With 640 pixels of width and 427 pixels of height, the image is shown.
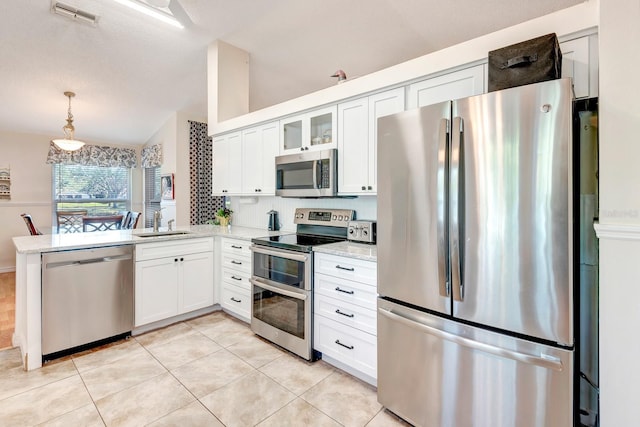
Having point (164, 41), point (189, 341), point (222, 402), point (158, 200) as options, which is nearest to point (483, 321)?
point (222, 402)

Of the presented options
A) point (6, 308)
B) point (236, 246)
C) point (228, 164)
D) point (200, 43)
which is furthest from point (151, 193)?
point (236, 246)

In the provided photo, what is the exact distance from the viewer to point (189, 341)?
2.73 metres

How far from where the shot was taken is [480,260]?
4.58 ft

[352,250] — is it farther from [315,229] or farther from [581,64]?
[581,64]

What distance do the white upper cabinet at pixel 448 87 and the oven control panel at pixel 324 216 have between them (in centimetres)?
109

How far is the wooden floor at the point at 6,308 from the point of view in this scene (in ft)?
9.07

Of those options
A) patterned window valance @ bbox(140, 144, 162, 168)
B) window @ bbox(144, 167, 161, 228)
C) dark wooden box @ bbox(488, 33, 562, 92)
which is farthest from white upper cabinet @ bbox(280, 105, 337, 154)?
window @ bbox(144, 167, 161, 228)

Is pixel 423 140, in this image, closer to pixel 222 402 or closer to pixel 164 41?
pixel 222 402

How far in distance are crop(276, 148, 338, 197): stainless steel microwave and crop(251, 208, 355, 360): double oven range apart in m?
0.35

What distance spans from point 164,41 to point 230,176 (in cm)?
161

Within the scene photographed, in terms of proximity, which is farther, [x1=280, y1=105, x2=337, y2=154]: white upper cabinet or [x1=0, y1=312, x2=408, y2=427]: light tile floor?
[x1=280, y1=105, x2=337, y2=154]: white upper cabinet

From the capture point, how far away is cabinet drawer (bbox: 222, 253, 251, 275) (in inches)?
119

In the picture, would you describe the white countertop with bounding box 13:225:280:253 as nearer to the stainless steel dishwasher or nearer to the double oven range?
the stainless steel dishwasher

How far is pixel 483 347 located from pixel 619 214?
2.50 feet
